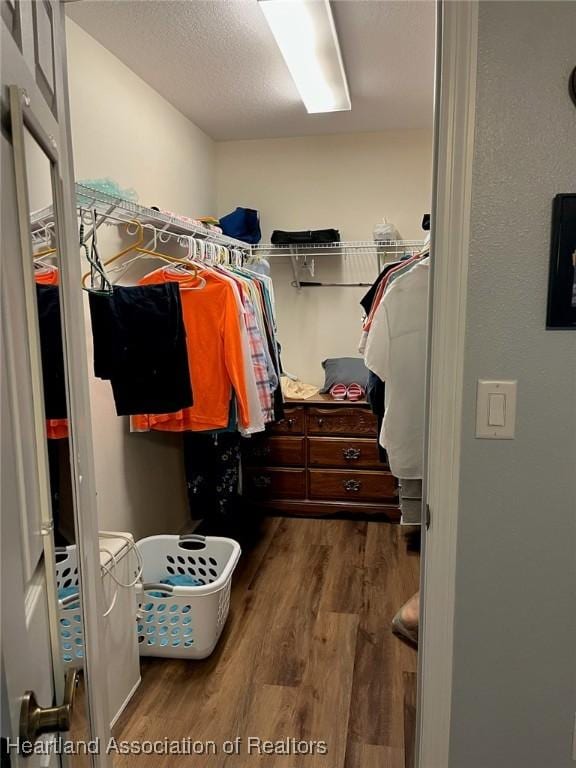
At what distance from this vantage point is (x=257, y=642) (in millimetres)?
2324

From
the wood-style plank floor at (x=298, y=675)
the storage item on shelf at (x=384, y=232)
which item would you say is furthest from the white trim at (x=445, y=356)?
the storage item on shelf at (x=384, y=232)

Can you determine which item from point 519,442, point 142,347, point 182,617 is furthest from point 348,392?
point 519,442

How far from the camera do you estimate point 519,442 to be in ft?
3.69

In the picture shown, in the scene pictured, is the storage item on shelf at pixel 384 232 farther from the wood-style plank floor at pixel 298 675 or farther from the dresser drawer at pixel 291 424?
the wood-style plank floor at pixel 298 675

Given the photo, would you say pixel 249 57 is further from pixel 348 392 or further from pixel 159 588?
pixel 159 588

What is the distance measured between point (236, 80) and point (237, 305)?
4.09 ft

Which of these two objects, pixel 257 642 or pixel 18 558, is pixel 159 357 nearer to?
pixel 257 642

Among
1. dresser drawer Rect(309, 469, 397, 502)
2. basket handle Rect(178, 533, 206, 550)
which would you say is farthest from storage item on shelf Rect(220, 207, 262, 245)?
basket handle Rect(178, 533, 206, 550)

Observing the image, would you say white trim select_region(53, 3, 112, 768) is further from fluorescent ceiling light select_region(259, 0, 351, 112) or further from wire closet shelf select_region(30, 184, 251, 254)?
fluorescent ceiling light select_region(259, 0, 351, 112)

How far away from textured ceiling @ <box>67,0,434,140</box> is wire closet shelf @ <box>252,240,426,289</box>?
0.78 meters

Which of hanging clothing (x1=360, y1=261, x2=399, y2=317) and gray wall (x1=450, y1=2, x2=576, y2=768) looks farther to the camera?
hanging clothing (x1=360, y1=261, x2=399, y2=317)

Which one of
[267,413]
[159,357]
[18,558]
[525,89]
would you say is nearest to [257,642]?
[267,413]

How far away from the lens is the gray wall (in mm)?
1016

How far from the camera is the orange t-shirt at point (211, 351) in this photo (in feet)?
8.11
